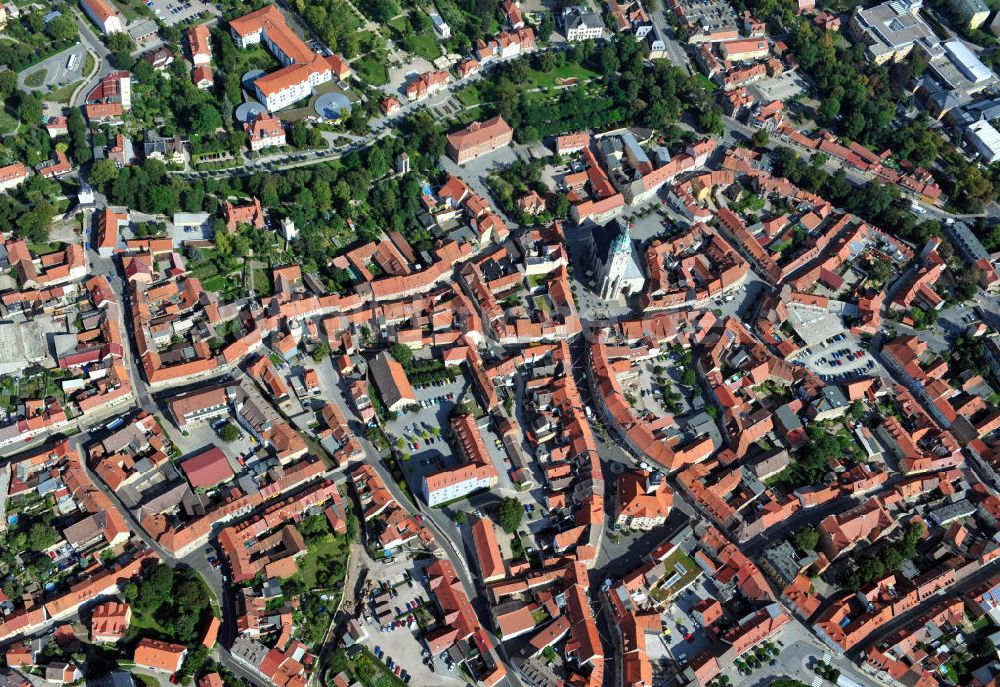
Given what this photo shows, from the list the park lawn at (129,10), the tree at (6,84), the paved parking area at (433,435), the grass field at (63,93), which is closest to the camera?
the paved parking area at (433,435)

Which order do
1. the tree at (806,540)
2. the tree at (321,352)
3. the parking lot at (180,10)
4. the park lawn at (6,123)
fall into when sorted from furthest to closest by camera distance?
the parking lot at (180,10) → the park lawn at (6,123) → the tree at (321,352) → the tree at (806,540)

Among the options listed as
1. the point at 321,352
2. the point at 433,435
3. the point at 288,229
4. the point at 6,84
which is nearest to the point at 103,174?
the point at 288,229

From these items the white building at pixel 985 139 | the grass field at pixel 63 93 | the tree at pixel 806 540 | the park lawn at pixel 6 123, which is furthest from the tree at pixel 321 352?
the white building at pixel 985 139

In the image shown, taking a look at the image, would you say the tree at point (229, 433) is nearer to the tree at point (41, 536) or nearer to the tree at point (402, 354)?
the tree at point (41, 536)

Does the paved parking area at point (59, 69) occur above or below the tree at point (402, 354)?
above

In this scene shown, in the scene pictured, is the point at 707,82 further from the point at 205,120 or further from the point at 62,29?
the point at 62,29

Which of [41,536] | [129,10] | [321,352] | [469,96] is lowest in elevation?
[41,536]
